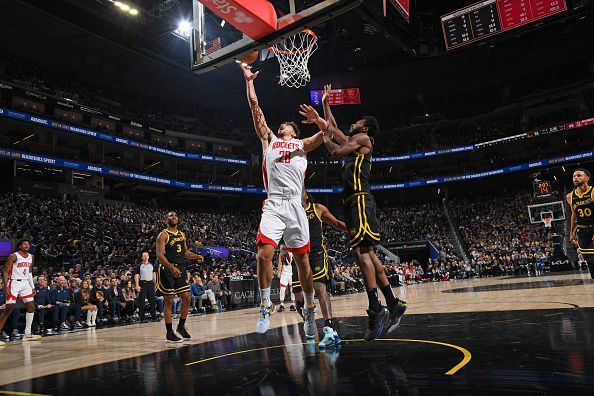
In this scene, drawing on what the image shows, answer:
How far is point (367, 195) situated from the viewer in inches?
172

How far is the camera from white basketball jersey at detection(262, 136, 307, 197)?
4352mm

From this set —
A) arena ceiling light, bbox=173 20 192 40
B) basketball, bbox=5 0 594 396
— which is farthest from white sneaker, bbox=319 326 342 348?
arena ceiling light, bbox=173 20 192 40

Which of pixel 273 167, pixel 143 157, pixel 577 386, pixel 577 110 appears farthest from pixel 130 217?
pixel 577 110

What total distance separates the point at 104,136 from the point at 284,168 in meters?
26.2

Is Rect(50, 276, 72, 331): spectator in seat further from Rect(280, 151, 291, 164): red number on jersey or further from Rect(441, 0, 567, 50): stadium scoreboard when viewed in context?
Rect(441, 0, 567, 50): stadium scoreboard

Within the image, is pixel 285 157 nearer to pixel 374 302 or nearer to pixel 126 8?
pixel 374 302

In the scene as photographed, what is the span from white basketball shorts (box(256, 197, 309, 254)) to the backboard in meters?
3.37

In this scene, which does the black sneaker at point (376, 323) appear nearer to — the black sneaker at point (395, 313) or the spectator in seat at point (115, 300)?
the black sneaker at point (395, 313)

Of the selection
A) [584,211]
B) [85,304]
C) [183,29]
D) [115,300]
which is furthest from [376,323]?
[183,29]

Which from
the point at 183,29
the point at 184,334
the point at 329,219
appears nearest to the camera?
the point at 329,219

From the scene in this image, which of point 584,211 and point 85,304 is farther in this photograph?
point 85,304

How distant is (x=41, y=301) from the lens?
10.1 metres

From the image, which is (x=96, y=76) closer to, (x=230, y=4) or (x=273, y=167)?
(x=230, y=4)

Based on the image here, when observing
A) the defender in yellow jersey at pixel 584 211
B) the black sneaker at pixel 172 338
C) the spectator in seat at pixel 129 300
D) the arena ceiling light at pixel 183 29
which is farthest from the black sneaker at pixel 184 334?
the arena ceiling light at pixel 183 29
